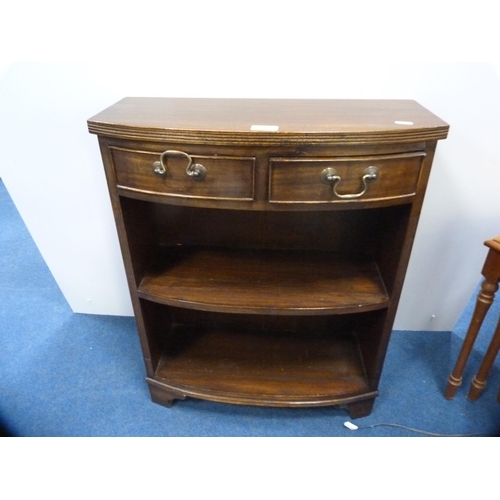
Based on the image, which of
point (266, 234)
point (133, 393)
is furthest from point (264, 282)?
point (133, 393)

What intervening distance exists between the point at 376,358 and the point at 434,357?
47 centimetres

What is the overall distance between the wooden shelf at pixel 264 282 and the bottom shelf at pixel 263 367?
0.32m

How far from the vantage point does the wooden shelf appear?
88cm

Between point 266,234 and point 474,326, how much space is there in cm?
67

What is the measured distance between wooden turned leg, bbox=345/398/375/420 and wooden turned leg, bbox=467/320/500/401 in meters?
0.35

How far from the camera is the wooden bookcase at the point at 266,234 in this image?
2.20 ft

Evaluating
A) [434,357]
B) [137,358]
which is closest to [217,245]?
[137,358]

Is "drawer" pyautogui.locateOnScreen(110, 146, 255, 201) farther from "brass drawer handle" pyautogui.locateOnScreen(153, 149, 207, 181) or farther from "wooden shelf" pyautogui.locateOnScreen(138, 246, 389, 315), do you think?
"wooden shelf" pyautogui.locateOnScreen(138, 246, 389, 315)

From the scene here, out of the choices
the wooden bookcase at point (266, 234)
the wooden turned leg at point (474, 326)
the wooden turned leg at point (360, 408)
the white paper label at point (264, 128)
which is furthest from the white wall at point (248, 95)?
the wooden turned leg at point (360, 408)

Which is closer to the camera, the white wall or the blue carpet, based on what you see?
the white wall

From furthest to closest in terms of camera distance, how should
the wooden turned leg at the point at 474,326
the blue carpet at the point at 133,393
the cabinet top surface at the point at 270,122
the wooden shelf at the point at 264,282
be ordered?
1. the blue carpet at the point at 133,393
2. the wooden turned leg at the point at 474,326
3. the wooden shelf at the point at 264,282
4. the cabinet top surface at the point at 270,122

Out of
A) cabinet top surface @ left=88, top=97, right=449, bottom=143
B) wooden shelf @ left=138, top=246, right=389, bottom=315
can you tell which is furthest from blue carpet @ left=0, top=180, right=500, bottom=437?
cabinet top surface @ left=88, top=97, right=449, bottom=143

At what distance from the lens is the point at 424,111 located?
781 mm

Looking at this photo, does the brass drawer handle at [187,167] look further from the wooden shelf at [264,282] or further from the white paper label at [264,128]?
the wooden shelf at [264,282]
